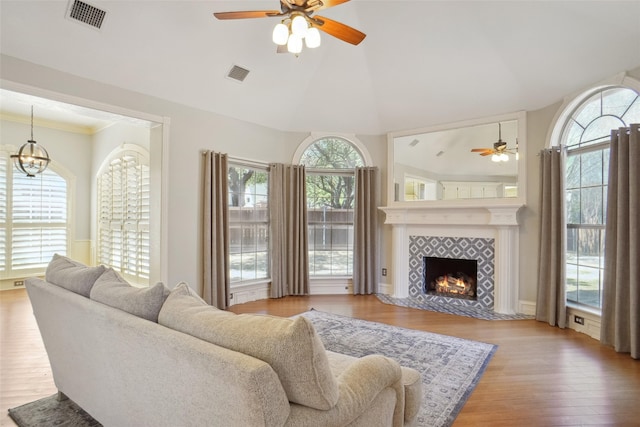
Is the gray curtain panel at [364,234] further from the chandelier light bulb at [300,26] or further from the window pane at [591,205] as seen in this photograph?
the chandelier light bulb at [300,26]

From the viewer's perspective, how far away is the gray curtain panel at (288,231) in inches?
220

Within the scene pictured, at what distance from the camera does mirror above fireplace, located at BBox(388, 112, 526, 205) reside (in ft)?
15.9

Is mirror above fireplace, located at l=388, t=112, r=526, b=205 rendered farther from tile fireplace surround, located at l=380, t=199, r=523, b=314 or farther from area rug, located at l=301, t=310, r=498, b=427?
area rug, located at l=301, t=310, r=498, b=427

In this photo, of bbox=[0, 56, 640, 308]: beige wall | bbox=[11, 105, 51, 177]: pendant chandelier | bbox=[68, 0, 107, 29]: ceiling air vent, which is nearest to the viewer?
bbox=[68, 0, 107, 29]: ceiling air vent

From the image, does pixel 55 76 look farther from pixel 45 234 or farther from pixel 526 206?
pixel 526 206

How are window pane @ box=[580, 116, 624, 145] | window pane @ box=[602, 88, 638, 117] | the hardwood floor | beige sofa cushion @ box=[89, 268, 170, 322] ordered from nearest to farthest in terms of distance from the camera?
beige sofa cushion @ box=[89, 268, 170, 322] < the hardwood floor < window pane @ box=[602, 88, 638, 117] < window pane @ box=[580, 116, 624, 145]

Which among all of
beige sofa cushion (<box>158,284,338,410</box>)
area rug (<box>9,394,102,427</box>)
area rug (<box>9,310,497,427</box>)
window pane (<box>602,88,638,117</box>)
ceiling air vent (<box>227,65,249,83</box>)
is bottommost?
area rug (<box>9,394,102,427</box>)

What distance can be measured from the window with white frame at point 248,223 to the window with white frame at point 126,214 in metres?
1.51

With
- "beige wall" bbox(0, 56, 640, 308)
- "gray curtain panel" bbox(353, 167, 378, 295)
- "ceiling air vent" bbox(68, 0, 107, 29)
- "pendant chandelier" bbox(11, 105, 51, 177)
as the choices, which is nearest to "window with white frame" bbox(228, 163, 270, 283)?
"beige wall" bbox(0, 56, 640, 308)

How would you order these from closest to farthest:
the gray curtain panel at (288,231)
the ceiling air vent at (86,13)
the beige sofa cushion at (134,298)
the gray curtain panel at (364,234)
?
the beige sofa cushion at (134,298) < the ceiling air vent at (86,13) < the gray curtain panel at (288,231) < the gray curtain panel at (364,234)

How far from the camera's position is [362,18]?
4.23m

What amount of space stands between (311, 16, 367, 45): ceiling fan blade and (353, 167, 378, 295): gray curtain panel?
3027 millimetres

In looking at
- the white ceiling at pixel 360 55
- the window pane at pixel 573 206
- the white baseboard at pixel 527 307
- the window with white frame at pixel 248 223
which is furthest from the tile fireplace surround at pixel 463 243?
the window with white frame at pixel 248 223

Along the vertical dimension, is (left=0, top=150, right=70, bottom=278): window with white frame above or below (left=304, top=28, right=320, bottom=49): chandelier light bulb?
below
